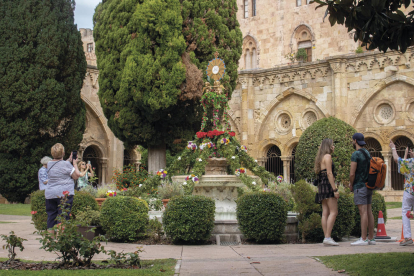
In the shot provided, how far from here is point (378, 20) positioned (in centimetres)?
469

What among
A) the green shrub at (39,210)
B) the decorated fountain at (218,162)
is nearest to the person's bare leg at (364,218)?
the decorated fountain at (218,162)

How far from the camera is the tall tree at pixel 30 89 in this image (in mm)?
16625

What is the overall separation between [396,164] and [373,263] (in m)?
15.4

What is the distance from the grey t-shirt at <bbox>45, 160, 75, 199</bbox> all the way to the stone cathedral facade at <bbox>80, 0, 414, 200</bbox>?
Result: 14.4 meters

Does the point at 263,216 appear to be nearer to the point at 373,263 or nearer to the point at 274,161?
the point at 373,263

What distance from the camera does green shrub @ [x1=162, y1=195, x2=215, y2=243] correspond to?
793 cm

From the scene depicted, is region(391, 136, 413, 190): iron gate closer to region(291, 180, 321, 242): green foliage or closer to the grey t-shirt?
region(291, 180, 321, 242): green foliage

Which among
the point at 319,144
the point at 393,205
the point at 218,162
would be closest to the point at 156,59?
the point at 218,162

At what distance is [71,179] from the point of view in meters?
7.40

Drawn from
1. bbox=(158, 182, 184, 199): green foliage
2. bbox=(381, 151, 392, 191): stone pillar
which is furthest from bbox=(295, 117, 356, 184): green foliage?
bbox=(158, 182, 184, 199): green foliage

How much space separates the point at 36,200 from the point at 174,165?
123 inches

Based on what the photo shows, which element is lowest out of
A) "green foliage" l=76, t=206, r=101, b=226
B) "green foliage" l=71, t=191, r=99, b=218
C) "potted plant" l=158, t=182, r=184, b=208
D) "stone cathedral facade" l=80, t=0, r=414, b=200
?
"green foliage" l=76, t=206, r=101, b=226

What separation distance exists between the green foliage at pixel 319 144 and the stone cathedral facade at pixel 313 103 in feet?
7.01

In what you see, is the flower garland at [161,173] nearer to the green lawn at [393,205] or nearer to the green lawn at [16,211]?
the green lawn at [16,211]
